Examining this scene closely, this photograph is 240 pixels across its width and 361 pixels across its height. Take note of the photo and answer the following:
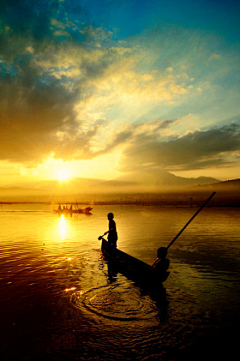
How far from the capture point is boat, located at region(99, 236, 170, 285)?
9.62m

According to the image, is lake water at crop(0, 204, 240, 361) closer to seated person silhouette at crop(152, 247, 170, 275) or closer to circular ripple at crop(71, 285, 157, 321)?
circular ripple at crop(71, 285, 157, 321)

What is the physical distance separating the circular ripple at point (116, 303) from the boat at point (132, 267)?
29.9 inches

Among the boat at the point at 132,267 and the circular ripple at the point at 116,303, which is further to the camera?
the boat at the point at 132,267

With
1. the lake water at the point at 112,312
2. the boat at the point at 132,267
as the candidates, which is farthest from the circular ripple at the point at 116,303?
the boat at the point at 132,267

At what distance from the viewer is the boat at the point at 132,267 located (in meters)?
9.62

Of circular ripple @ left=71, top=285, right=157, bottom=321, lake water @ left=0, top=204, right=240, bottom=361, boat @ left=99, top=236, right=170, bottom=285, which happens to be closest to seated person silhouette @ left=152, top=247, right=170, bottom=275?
boat @ left=99, top=236, right=170, bottom=285

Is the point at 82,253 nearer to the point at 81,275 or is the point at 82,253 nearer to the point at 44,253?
the point at 44,253

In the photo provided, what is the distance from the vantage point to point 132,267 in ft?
38.8

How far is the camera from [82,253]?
17312 mm

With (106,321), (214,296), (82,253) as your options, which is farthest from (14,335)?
(82,253)

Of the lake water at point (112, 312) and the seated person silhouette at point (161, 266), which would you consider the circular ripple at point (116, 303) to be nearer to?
the lake water at point (112, 312)

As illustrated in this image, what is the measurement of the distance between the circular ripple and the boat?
760mm

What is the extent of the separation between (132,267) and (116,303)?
135 inches

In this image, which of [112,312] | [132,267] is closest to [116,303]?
[112,312]
